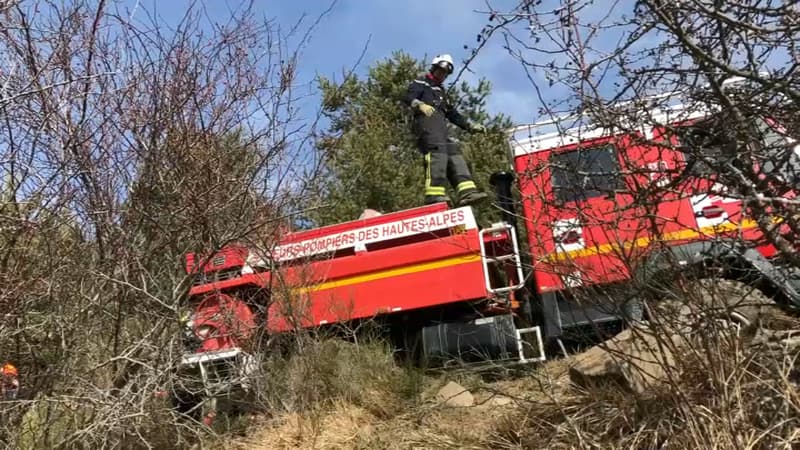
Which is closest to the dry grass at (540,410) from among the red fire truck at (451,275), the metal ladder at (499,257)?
the red fire truck at (451,275)

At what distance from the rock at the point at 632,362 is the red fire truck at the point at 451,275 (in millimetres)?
221

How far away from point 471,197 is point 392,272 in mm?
1093

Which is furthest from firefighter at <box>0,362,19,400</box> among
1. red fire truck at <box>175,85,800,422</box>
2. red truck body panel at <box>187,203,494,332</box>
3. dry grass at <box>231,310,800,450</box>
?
red truck body panel at <box>187,203,494,332</box>

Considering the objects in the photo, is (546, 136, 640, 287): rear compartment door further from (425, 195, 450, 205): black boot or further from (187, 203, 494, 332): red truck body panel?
(425, 195, 450, 205): black boot

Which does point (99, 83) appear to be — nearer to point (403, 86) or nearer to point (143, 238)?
Result: point (143, 238)

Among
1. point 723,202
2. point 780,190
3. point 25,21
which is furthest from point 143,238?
point 723,202

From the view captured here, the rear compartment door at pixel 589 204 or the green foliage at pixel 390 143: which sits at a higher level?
the green foliage at pixel 390 143

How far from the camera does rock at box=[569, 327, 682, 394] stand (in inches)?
142

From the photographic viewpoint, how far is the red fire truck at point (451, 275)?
4.23 m

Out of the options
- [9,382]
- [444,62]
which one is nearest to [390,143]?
[444,62]

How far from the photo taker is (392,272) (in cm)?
633

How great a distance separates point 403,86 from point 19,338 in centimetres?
1578

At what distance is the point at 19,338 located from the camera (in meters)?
4.29

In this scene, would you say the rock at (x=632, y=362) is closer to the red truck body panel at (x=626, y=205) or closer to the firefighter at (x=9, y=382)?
the red truck body panel at (x=626, y=205)
